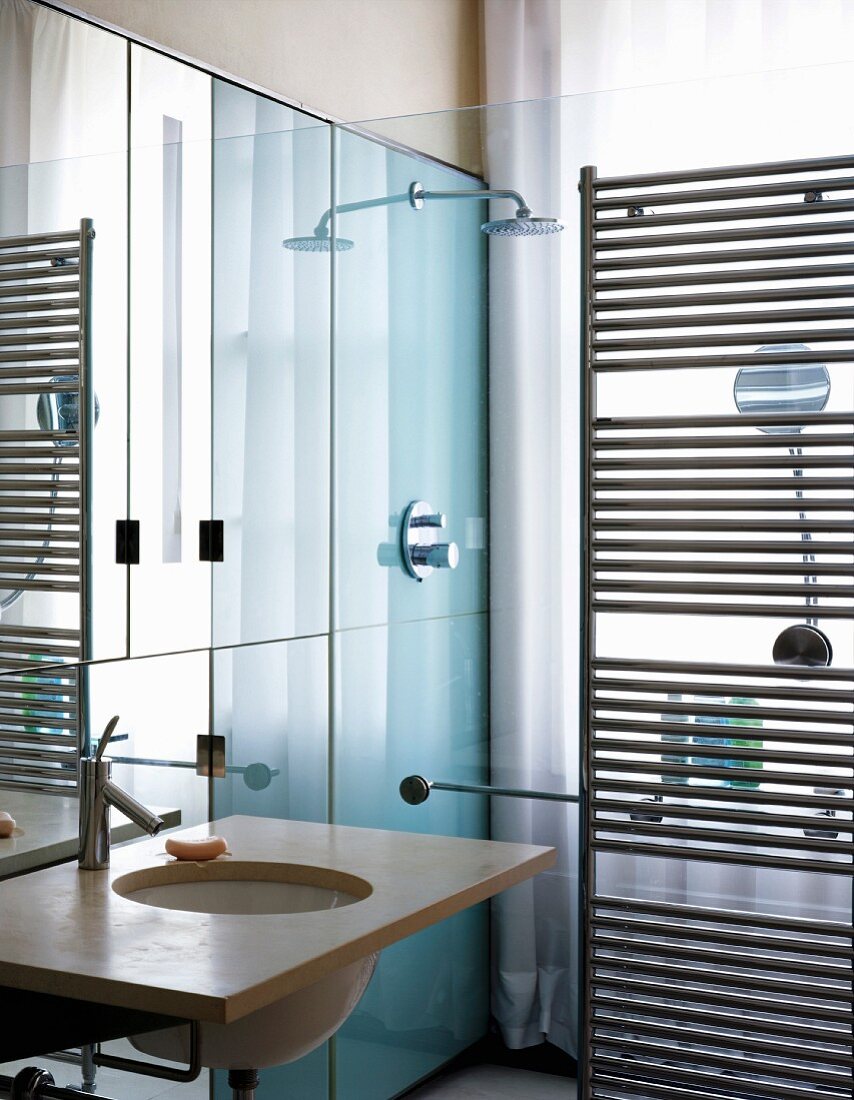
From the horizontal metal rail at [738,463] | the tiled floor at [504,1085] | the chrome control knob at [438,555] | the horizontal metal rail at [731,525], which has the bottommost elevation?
the tiled floor at [504,1085]

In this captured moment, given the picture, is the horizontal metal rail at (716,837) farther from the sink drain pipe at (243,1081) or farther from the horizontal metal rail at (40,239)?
the horizontal metal rail at (40,239)

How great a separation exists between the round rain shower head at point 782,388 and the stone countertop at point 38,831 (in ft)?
4.09

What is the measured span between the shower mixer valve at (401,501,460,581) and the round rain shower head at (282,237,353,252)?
50 centimetres

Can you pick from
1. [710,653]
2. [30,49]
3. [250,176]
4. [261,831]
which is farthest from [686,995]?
[30,49]

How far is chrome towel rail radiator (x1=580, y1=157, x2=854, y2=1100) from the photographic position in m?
2.09

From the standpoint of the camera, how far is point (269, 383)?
7.88ft

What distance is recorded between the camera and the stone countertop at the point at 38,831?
1.90 meters

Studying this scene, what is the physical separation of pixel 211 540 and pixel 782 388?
1.03 meters

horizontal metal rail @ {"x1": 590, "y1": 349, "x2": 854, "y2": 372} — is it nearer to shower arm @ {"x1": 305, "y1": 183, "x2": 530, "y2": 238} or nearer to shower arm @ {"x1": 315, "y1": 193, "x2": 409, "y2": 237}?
shower arm @ {"x1": 305, "y1": 183, "x2": 530, "y2": 238}

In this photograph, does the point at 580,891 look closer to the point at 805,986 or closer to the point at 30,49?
the point at 805,986

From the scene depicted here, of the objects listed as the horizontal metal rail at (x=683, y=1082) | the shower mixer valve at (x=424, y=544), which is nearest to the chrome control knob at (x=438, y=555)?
the shower mixer valve at (x=424, y=544)

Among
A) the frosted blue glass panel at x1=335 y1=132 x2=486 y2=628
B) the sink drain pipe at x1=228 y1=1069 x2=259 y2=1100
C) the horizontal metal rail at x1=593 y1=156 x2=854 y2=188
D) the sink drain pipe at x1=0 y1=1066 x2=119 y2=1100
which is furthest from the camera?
the frosted blue glass panel at x1=335 y1=132 x2=486 y2=628

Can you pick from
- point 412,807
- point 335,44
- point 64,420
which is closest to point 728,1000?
point 412,807

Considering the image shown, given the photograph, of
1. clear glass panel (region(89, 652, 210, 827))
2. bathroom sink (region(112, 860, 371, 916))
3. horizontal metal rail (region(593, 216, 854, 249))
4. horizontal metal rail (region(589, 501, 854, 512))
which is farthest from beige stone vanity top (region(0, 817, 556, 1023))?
horizontal metal rail (region(593, 216, 854, 249))
